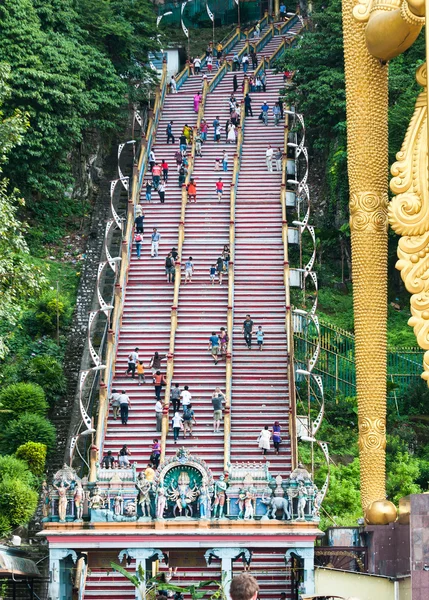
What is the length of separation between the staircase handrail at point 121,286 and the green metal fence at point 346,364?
4.37 m

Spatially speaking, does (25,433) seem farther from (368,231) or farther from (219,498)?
(368,231)

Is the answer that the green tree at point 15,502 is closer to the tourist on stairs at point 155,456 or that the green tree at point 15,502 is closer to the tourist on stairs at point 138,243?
the tourist on stairs at point 155,456

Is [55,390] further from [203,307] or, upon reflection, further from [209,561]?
[209,561]

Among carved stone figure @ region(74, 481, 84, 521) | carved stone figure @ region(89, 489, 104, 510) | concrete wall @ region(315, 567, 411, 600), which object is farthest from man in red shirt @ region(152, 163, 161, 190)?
concrete wall @ region(315, 567, 411, 600)

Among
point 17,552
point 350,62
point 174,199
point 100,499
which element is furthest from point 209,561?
point 174,199

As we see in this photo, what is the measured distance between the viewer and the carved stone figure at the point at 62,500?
94.2 feet

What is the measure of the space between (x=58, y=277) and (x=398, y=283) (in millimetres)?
8319

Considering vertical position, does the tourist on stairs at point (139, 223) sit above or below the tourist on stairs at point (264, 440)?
above

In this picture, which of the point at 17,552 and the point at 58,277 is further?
the point at 58,277

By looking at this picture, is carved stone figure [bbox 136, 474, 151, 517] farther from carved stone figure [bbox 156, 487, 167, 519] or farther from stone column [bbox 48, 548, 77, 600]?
stone column [bbox 48, 548, 77, 600]

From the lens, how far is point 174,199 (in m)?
41.6

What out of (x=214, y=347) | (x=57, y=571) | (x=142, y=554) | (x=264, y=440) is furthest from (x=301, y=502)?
(x=214, y=347)

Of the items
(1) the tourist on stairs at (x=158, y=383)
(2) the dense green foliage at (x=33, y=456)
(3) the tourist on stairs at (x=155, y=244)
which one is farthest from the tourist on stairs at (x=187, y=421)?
(3) the tourist on stairs at (x=155, y=244)

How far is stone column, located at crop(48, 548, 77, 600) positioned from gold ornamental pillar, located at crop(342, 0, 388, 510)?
583cm
